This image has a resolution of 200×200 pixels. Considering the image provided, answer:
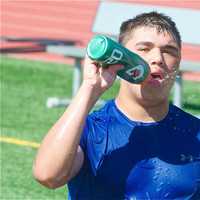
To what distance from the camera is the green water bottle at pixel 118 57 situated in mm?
2287

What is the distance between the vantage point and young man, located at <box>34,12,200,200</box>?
2.59 meters

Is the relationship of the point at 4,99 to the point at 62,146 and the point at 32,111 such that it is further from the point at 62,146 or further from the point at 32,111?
the point at 62,146

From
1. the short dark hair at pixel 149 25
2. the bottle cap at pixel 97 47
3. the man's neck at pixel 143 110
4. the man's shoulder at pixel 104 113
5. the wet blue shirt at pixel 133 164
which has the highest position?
the bottle cap at pixel 97 47

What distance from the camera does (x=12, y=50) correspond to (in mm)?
13008

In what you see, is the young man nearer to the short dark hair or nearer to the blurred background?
the short dark hair

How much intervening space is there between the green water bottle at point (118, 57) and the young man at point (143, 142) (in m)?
0.08

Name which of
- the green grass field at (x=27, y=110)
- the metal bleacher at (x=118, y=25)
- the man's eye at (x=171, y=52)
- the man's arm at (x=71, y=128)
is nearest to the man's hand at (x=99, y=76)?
the man's arm at (x=71, y=128)

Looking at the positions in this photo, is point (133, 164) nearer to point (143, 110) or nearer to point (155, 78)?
point (143, 110)

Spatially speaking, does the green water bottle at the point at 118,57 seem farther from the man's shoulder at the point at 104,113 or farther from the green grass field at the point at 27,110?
the green grass field at the point at 27,110

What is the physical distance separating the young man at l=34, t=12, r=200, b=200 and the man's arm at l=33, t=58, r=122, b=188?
10 centimetres

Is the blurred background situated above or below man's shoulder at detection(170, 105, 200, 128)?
below

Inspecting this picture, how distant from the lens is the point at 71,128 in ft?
7.88

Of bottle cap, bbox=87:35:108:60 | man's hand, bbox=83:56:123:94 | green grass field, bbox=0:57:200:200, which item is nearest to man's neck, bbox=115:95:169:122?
man's hand, bbox=83:56:123:94

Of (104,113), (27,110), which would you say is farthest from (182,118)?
(27,110)
